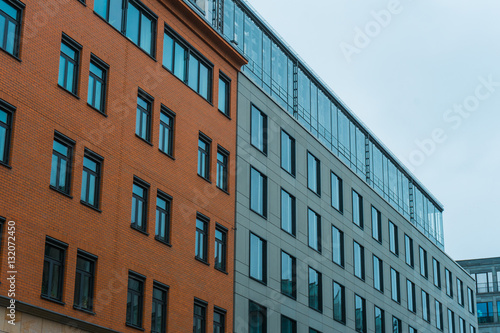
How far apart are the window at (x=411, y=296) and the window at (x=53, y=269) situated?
3532cm

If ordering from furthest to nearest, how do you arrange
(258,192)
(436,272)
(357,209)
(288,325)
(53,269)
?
(436,272)
(357,209)
(288,325)
(258,192)
(53,269)

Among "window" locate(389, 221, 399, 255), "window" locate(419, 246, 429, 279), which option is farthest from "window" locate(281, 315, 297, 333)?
"window" locate(419, 246, 429, 279)

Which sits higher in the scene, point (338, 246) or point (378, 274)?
point (338, 246)

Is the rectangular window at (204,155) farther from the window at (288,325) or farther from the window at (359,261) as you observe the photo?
the window at (359,261)

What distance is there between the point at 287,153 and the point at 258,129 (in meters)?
3.18

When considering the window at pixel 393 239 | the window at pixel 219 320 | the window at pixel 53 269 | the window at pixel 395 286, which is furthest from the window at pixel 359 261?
the window at pixel 53 269

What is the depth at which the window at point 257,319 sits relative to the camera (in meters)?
38.9

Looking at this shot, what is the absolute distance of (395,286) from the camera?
56781 mm

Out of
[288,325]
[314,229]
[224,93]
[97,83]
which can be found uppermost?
[224,93]

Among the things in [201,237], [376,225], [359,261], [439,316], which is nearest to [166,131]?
[201,237]

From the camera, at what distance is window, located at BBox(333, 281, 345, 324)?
156 feet

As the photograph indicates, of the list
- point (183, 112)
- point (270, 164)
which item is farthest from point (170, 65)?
point (270, 164)

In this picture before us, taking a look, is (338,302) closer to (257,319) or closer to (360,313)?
(360,313)

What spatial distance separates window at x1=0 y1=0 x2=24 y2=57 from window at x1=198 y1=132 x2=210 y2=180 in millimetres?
11254
